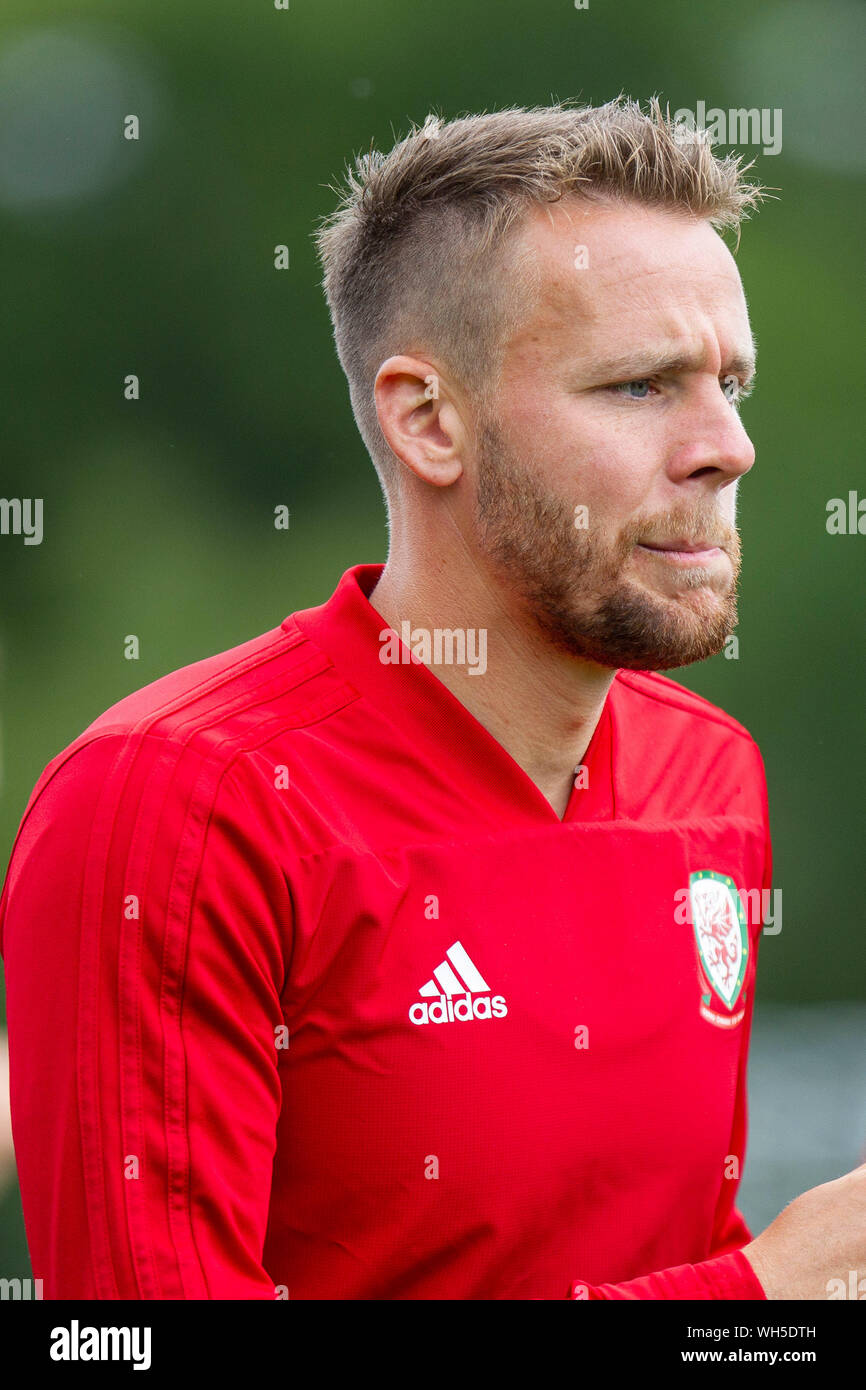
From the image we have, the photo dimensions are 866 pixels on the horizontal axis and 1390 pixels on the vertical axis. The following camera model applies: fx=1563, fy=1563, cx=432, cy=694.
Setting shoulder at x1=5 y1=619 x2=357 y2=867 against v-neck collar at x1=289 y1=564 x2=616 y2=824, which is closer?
shoulder at x1=5 y1=619 x2=357 y2=867

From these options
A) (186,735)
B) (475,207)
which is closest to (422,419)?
(475,207)

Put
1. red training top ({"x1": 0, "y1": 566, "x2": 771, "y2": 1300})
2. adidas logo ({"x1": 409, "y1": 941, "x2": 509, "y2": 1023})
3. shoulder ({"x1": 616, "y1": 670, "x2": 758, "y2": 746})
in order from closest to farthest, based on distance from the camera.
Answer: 1. red training top ({"x1": 0, "y1": 566, "x2": 771, "y2": 1300})
2. adidas logo ({"x1": 409, "y1": 941, "x2": 509, "y2": 1023})
3. shoulder ({"x1": 616, "y1": 670, "x2": 758, "y2": 746})

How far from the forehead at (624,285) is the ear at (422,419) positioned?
103mm

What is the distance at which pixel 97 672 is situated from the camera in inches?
290

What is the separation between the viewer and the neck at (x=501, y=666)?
1645 millimetres

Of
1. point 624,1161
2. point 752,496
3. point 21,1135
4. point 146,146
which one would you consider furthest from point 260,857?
point 146,146

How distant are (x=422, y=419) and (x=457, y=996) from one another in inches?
24.1

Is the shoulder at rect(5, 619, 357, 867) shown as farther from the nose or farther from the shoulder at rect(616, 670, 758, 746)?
the shoulder at rect(616, 670, 758, 746)

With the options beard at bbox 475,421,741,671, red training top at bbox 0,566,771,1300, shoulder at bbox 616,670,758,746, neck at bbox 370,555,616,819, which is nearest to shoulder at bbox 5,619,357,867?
red training top at bbox 0,566,771,1300

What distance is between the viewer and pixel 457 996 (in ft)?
4.77

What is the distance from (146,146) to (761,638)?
13.2 ft

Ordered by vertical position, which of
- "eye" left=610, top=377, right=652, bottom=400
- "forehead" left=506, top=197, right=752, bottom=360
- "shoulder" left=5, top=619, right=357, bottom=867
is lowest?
"shoulder" left=5, top=619, right=357, bottom=867

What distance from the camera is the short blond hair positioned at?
1.61 meters

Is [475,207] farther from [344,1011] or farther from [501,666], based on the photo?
[344,1011]
